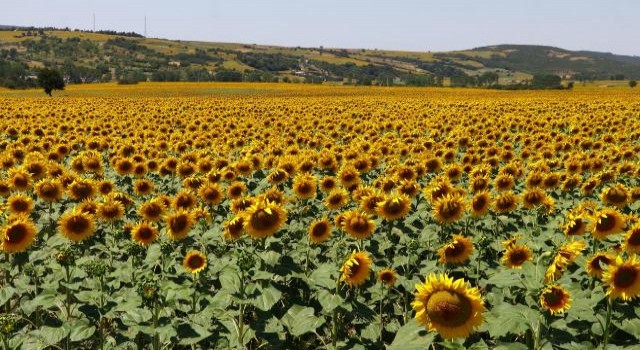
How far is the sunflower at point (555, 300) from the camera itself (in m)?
3.93

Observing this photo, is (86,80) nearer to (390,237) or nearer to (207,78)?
(207,78)

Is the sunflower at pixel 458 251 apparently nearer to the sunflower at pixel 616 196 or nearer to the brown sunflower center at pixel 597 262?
the brown sunflower center at pixel 597 262

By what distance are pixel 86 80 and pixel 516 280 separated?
163m

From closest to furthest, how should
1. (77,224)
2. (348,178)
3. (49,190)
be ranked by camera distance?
(77,224)
(49,190)
(348,178)

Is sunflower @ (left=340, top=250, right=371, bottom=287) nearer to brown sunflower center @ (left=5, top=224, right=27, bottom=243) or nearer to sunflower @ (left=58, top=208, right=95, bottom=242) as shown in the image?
sunflower @ (left=58, top=208, right=95, bottom=242)

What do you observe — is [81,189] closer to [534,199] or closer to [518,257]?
[518,257]

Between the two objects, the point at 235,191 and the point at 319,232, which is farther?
the point at 235,191

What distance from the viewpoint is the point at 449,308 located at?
345 cm

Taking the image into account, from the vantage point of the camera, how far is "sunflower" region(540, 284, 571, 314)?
12.9 ft

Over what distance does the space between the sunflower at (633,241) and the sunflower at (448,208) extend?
2045mm

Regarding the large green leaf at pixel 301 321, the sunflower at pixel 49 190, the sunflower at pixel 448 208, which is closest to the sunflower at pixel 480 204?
the sunflower at pixel 448 208

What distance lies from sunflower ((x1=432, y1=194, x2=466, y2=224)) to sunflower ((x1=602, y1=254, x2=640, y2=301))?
2600mm

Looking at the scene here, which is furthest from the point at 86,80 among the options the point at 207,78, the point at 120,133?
the point at 120,133

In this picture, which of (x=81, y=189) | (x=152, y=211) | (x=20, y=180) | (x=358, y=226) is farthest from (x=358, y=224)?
(x=20, y=180)
